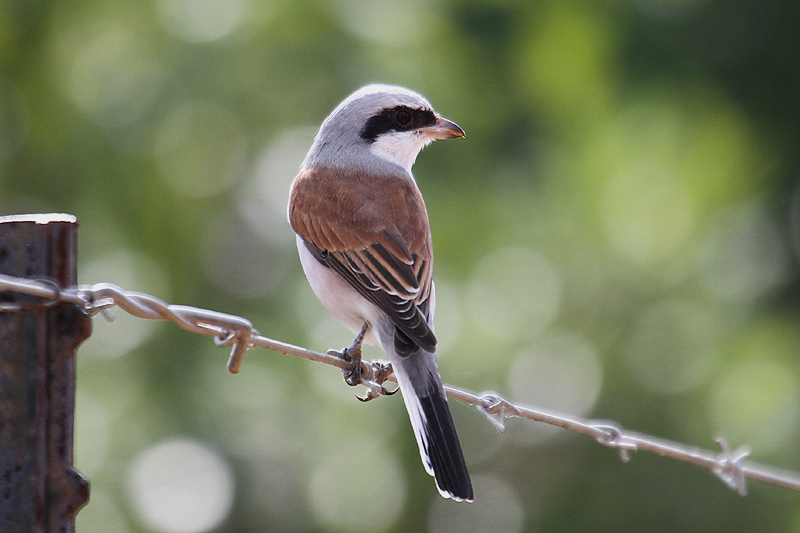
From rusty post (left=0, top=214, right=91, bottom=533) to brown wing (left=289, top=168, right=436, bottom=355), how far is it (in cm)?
130

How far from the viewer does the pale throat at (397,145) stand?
11.3 ft

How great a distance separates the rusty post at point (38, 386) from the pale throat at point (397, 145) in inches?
87.1

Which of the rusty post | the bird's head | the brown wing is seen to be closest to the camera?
the rusty post

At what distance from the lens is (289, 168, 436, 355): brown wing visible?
2.65 metres

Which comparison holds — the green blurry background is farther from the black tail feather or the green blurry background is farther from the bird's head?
the black tail feather

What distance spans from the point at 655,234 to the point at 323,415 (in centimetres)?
228

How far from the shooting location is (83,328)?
Result: 1319mm

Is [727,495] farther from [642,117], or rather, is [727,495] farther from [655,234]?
[642,117]

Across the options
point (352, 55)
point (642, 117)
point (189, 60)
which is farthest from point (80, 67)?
point (642, 117)

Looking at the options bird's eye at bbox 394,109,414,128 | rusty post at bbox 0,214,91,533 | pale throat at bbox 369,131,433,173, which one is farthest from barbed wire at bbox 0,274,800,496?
bird's eye at bbox 394,109,414,128

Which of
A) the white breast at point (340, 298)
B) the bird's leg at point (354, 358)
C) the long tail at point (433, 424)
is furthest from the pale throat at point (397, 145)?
the long tail at point (433, 424)

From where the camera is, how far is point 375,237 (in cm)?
289

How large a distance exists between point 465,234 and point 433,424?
3.20m

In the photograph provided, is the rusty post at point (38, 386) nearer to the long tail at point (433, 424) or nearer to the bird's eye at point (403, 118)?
the long tail at point (433, 424)
